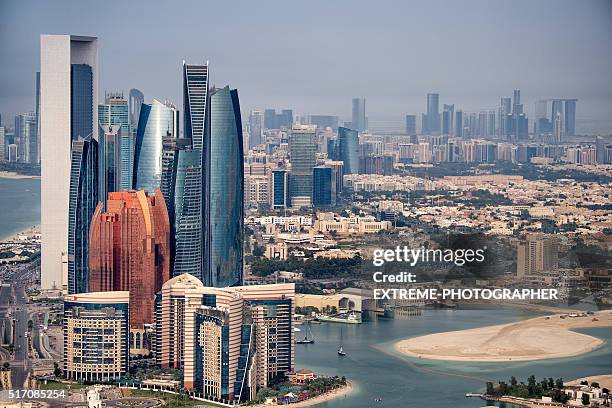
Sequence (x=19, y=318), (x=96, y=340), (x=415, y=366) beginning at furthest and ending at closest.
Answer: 1. (x=19, y=318)
2. (x=415, y=366)
3. (x=96, y=340)

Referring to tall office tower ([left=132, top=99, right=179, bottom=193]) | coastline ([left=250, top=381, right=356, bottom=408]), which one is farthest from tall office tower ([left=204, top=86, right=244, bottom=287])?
coastline ([left=250, top=381, right=356, bottom=408])

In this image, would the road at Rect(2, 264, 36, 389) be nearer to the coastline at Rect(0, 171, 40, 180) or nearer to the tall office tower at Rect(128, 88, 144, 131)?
the coastline at Rect(0, 171, 40, 180)

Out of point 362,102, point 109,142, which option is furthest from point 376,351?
point 362,102

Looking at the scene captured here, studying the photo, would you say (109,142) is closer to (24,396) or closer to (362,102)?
(362,102)

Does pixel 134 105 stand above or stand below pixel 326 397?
above

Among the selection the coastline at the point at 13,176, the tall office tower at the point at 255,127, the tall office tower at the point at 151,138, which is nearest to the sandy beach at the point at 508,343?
the tall office tower at the point at 151,138

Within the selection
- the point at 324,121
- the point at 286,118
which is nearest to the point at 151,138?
the point at 286,118

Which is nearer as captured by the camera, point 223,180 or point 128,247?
point 128,247

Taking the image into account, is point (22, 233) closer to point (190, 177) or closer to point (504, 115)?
point (190, 177)
